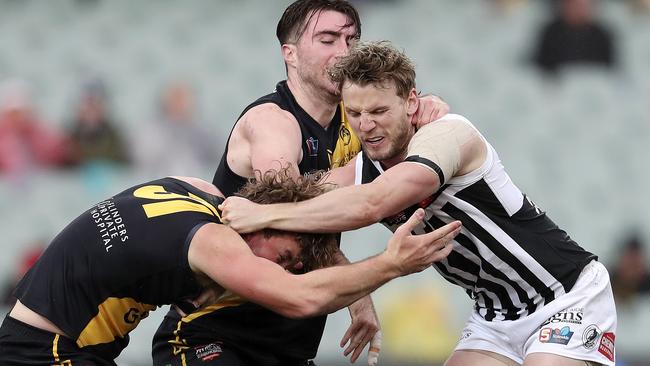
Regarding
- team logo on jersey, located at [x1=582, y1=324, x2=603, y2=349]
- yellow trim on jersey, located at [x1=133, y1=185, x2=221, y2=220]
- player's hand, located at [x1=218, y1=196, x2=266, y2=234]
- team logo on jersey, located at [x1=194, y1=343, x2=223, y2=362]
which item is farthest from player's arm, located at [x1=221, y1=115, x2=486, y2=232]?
team logo on jersey, located at [x1=582, y1=324, x2=603, y2=349]

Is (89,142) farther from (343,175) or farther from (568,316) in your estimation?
(568,316)

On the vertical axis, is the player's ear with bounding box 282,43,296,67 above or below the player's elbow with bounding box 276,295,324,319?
above

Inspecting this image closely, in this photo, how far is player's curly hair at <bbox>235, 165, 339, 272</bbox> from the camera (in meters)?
4.98

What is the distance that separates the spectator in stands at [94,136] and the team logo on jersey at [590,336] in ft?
21.5

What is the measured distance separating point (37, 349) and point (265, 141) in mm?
1673

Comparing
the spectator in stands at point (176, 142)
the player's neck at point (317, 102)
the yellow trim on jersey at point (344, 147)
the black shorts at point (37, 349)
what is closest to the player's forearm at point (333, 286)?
the black shorts at point (37, 349)

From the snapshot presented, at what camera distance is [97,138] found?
10992 millimetres

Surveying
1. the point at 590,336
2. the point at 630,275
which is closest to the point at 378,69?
the point at 590,336

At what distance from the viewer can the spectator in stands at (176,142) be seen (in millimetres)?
10984

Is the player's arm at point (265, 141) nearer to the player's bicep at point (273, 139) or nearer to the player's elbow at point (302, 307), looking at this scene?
the player's bicep at point (273, 139)

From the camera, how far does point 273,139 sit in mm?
5770

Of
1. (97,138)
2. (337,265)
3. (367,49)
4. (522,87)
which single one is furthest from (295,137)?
(522,87)

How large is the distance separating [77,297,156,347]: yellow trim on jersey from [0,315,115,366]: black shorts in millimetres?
61

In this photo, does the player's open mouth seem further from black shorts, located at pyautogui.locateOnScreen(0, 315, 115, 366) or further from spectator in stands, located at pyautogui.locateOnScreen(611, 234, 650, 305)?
spectator in stands, located at pyautogui.locateOnScreen(611, 234, 650, 305)
